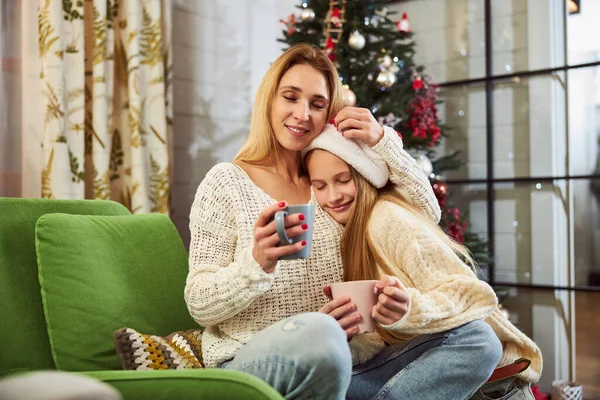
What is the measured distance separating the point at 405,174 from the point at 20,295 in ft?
3.15

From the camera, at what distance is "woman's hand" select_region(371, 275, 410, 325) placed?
52.1 inches

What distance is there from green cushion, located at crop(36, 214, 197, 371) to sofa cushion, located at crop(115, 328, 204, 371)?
0.16ft

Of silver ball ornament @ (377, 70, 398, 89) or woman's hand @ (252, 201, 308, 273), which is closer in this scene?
woman's hand @ (252, 201, 308, 273)

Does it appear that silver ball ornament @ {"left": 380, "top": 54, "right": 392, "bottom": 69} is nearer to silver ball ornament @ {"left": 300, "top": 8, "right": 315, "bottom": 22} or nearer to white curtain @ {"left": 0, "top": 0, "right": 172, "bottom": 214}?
silver ball ornament @ {"left": 300, "top": 8, "right": 315, "bottom": 22}

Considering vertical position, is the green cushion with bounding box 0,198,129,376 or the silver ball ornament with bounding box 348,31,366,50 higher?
the silver ball ornament with bounding box 348,31,366,50

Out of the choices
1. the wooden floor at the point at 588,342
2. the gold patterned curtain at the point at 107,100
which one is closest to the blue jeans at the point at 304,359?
the gold patterned curtain at the point at 107,100

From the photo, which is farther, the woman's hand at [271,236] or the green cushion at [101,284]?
the green cushion at [101,284]

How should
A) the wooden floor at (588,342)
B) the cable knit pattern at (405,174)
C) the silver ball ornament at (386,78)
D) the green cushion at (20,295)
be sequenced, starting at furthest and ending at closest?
the wooden floor at (588,342) < the silver ball ornament at (386,78) < the cable knit pattern at (405,174) < the green cushion at (20,295)

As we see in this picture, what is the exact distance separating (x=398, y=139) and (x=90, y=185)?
1543 mm

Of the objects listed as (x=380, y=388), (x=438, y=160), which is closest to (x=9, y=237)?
(x=380, y=388)

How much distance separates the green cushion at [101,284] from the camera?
1456 millimetres

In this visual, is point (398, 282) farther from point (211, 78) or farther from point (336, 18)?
point (211, 78)

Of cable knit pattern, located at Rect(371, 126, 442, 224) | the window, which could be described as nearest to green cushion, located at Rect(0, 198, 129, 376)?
cable knit pattern, located at Rect(371, 126, 442, 224)

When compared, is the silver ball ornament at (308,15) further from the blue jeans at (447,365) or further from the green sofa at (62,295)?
the blue jeans at (447,365)
